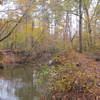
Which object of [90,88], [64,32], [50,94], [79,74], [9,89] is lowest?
[9,89]

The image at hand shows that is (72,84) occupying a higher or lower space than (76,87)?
higher

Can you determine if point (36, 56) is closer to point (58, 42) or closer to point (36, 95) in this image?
point (58, 42)

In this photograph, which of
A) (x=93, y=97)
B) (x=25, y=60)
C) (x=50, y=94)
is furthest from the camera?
(x=25, y=60)

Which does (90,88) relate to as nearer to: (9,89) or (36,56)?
(9,89)

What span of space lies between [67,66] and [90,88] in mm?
1291

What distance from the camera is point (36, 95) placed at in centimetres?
764

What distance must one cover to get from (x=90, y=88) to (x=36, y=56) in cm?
1702

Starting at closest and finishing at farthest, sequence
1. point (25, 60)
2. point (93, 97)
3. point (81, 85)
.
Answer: point (93, 97), point (81, 85), point (25, 60)

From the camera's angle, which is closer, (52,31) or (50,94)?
(50,94)

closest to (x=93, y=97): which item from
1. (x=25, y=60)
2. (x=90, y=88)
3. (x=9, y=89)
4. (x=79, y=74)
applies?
(x=90, y=88)

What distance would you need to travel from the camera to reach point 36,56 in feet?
72.4

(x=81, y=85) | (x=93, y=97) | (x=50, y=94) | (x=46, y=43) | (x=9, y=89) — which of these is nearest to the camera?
(x=93, y=97)

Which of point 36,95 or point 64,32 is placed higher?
point 64,32

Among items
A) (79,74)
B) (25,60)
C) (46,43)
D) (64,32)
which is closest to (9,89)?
(79,74)
